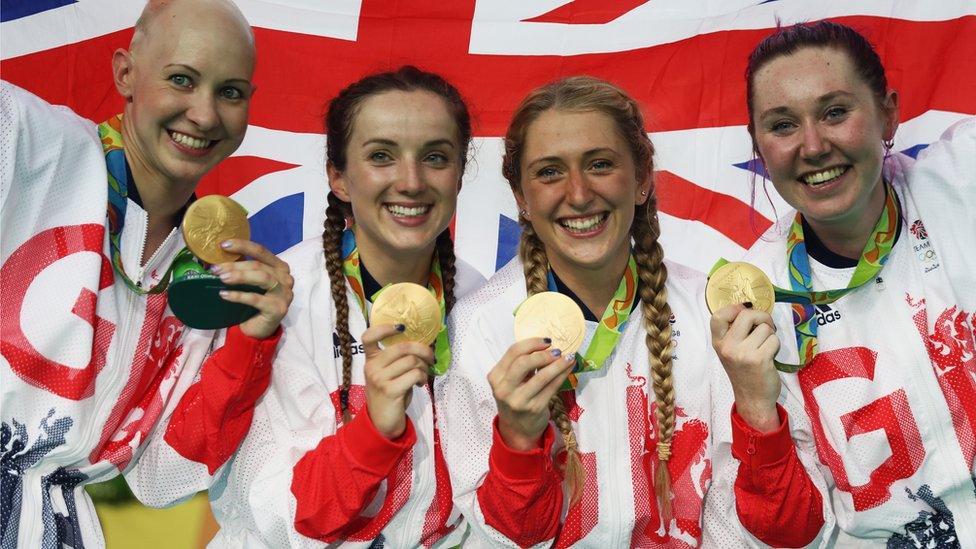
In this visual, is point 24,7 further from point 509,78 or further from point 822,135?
point 822,135

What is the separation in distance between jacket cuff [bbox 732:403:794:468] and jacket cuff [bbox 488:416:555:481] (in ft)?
1.98

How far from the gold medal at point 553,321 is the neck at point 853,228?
1.02 metres

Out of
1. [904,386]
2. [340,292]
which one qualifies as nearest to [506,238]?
[340,292]

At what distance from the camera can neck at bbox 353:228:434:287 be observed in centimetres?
372

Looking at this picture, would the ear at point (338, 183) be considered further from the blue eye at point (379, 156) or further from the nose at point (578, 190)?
the nose at point (578, 190)

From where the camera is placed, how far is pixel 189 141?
351cm

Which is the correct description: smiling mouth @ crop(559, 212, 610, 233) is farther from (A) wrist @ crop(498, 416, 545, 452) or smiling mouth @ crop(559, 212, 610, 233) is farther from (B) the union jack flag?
(B) the union jack flag

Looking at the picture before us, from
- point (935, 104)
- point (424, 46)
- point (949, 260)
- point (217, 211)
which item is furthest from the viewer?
point (424, 46)

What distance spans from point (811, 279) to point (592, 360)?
2.80ft

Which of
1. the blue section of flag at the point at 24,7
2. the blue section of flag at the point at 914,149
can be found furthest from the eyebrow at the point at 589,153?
the blue section of flag at the point at 24,7

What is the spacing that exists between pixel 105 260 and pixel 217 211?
476 millimetres

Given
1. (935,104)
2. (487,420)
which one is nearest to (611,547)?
(487,420)

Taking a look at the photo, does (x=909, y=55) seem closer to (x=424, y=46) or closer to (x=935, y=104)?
(x=935, y=104)

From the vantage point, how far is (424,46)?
482 centimetres
